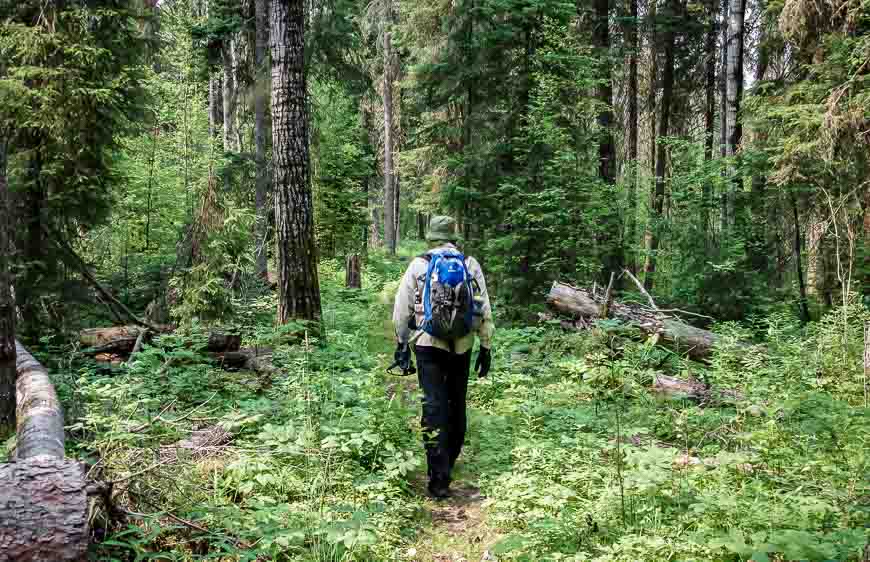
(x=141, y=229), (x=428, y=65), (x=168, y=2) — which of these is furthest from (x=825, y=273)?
(x=168, y=2)

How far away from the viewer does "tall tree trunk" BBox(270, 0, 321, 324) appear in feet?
24.2

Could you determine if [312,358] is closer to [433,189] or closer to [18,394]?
[18,394]

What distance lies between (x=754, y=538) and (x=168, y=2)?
1298 inches

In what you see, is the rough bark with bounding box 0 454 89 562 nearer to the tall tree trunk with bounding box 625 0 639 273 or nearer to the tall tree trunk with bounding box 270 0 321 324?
the tall tree trunk with bounding box 270 0 321 324

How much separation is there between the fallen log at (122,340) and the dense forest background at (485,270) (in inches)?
9.3

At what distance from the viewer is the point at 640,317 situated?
9.38 m

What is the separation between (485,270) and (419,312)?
8144 millimetres

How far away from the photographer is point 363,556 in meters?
3.40

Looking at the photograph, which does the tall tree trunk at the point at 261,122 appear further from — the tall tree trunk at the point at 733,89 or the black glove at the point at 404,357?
the tall tree trunk at the point at 733,89

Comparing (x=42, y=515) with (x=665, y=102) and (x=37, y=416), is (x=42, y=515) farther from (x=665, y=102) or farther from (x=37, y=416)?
(x=665, y=102)

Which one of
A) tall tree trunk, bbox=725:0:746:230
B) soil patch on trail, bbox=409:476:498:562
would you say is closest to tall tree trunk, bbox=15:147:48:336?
soil patch on trail, bbox=409:476:498:562

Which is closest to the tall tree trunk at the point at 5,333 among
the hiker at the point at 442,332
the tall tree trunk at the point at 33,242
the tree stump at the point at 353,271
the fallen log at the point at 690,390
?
the hiker at the point at 442,332

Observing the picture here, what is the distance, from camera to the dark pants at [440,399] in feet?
15.9

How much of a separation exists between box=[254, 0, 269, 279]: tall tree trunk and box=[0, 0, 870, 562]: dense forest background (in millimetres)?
98
